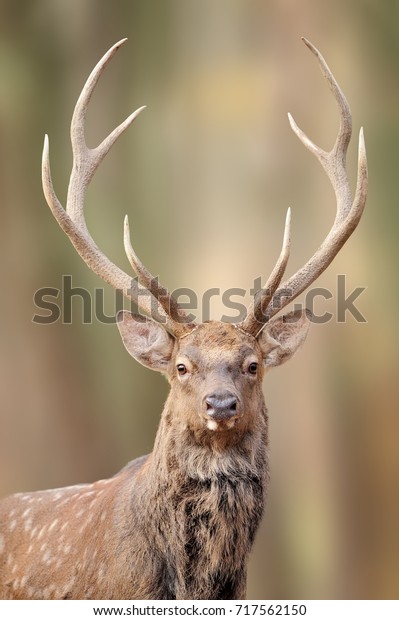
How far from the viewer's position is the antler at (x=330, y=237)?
4355 millimetres

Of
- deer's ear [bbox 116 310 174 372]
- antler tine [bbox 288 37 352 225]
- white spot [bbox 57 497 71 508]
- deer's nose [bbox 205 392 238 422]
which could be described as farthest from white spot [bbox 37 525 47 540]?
antler tine [bbox 288 37 352 225]

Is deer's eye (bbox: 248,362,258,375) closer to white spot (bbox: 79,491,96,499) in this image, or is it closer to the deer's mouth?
the deer's mouth

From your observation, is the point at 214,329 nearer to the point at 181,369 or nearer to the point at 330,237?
the point at 181,369

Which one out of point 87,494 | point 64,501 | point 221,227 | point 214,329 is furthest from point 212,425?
point 221,227

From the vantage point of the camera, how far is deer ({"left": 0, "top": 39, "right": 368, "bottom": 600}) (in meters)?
4.10

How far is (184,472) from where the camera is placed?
4.11 meters

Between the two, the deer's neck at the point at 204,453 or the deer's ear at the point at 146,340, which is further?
the deer's ear at the point at 146,340

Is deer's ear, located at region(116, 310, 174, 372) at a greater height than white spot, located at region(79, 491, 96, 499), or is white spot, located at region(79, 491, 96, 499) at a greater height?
deer's ear, located at region(116, 310, 174, 372)

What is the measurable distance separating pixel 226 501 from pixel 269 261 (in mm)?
3308

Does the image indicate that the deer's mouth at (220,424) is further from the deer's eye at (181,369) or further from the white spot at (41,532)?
the white spot at (41,532)

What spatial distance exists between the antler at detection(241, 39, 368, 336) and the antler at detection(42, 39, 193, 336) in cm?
28

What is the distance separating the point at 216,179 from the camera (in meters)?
7.60

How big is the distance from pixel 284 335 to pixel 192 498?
81 centimetres

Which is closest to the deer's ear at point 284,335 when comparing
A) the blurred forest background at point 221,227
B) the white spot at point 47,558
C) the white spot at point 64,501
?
the white spot at point 64,501
